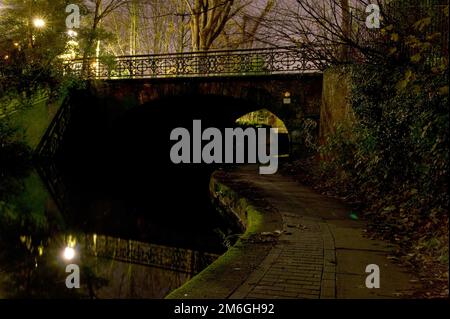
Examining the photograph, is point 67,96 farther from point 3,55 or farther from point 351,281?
point 351,281

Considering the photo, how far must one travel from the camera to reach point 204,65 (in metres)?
18.9

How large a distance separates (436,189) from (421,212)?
2.24ft

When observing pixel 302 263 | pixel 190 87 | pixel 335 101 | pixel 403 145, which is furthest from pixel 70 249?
pixel 190 87

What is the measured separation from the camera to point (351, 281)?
4.32 metres

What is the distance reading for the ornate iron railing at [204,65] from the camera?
16562 mm

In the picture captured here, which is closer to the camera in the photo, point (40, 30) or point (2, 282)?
point (2, 282)

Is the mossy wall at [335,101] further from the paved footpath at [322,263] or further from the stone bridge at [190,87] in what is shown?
the paved footpath at [322,263]

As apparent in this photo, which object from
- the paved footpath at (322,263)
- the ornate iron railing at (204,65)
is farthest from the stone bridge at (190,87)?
the paved footpath at (322,263)

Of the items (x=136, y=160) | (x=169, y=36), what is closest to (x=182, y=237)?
(x=136, y=160)

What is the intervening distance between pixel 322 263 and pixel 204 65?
49.2 ft

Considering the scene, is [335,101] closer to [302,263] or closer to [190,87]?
[190,87]

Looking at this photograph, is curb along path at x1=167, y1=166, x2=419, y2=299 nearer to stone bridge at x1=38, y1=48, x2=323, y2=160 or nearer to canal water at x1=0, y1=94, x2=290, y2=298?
canal water at x1=0, y1=94, x2=290, y2=298
